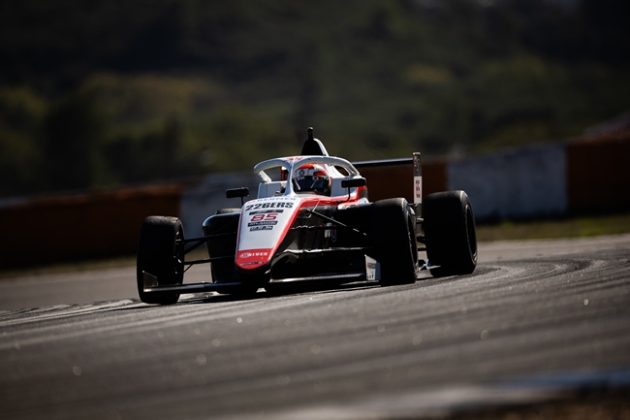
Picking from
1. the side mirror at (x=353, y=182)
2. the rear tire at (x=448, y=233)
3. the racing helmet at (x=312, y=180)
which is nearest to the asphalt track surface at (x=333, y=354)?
the rear tire at (x=448, y=233)

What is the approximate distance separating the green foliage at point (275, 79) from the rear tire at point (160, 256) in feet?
220

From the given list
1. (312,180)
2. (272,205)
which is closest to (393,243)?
(272,205)

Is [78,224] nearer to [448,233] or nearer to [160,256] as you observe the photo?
[160,256]

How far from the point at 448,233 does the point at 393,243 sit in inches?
41.0

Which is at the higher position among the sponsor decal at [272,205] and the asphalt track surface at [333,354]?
the sponsor decal at [272,205]

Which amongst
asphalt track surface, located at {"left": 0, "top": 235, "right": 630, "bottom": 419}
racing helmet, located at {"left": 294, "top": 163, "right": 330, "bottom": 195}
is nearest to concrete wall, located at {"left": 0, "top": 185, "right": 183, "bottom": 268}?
racing helmet, located at {"left": 294, "top": 163, "right": 330, "bottom": 195}

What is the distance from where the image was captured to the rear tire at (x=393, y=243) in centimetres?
1012

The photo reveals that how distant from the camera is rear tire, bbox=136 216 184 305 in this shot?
1084 centimetres

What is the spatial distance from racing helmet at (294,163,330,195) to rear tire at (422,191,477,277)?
3.59 ft

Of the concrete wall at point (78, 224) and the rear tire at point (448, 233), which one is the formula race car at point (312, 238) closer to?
the rear tire at point (448, 233)

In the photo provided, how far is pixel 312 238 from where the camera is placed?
10.9m

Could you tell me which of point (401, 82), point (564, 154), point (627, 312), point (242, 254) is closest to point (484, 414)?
point (627, 312)

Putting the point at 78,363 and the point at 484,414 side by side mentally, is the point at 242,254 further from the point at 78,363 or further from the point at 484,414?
the point at 484,414

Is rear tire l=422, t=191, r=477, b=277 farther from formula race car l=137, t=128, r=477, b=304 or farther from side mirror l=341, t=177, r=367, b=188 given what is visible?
side mirror l=341, t=177, r=367, b=188
